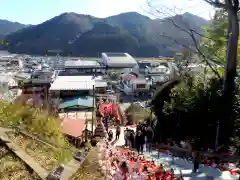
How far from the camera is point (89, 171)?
554cm

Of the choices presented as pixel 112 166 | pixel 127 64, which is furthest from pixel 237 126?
pixel 127 64

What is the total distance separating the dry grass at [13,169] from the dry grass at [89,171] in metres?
0.69

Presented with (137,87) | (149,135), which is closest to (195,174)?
(149,135)

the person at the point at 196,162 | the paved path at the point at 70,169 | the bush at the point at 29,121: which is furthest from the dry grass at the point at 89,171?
the person at the point at 196,162

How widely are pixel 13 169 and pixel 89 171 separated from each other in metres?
1.25

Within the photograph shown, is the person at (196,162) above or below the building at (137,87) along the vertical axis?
above

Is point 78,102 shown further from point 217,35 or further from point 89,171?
point 89,171

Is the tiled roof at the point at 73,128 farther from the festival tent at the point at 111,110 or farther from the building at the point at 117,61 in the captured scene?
the building at the point at 117,61

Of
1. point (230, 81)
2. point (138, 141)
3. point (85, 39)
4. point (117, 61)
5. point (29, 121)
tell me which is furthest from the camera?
point (85, 39)

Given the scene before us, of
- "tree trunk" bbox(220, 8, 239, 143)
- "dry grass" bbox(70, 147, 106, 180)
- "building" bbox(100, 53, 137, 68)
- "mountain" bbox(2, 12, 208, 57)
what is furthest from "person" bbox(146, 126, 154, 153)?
"mountain" bbox(2, 12, 208, 57)

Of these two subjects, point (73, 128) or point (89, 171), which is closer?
point (89, 171)

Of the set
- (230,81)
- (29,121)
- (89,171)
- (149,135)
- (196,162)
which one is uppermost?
(230,81)

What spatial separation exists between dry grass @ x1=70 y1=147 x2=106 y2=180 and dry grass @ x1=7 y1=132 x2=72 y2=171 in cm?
48

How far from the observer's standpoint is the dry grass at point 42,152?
5.71 meters
